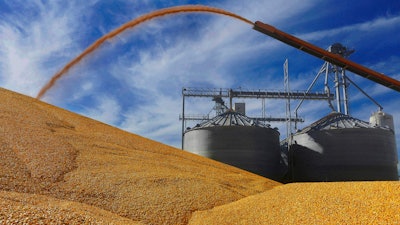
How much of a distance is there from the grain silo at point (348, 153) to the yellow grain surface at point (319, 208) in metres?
15.7

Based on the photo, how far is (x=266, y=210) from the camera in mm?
8062

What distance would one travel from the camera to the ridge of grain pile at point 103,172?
761 centimetres

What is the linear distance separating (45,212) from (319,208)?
5783 mm

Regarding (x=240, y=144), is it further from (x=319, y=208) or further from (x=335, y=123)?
(x=319, y=208)

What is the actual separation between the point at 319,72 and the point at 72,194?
32.5 metres

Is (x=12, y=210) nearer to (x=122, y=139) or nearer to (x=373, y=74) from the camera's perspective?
(x=122, y=139)

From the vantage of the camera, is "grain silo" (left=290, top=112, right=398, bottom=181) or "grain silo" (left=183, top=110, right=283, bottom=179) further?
"grain silo" (left=290, top=112, right=398, bottom=181)

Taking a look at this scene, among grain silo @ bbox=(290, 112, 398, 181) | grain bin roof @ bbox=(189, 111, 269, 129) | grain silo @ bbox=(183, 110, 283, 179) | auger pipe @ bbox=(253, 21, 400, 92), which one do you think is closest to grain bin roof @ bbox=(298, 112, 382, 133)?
grain silo @ bbox=(290, 112, 398, 181)

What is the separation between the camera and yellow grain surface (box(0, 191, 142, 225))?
16.3 feet

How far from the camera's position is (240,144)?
23.7 m

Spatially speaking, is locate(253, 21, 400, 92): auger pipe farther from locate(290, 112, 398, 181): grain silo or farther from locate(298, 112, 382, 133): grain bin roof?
locate(298, 112, 382, 133): grain bin roof

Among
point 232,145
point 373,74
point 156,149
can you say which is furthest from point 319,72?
point 156,149

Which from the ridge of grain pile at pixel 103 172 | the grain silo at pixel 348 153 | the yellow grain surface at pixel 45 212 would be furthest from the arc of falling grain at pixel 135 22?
the grain silo at pixel 348 153

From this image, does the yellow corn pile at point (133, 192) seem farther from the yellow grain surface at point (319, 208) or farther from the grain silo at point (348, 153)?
the grain silo at point (348, 153)
